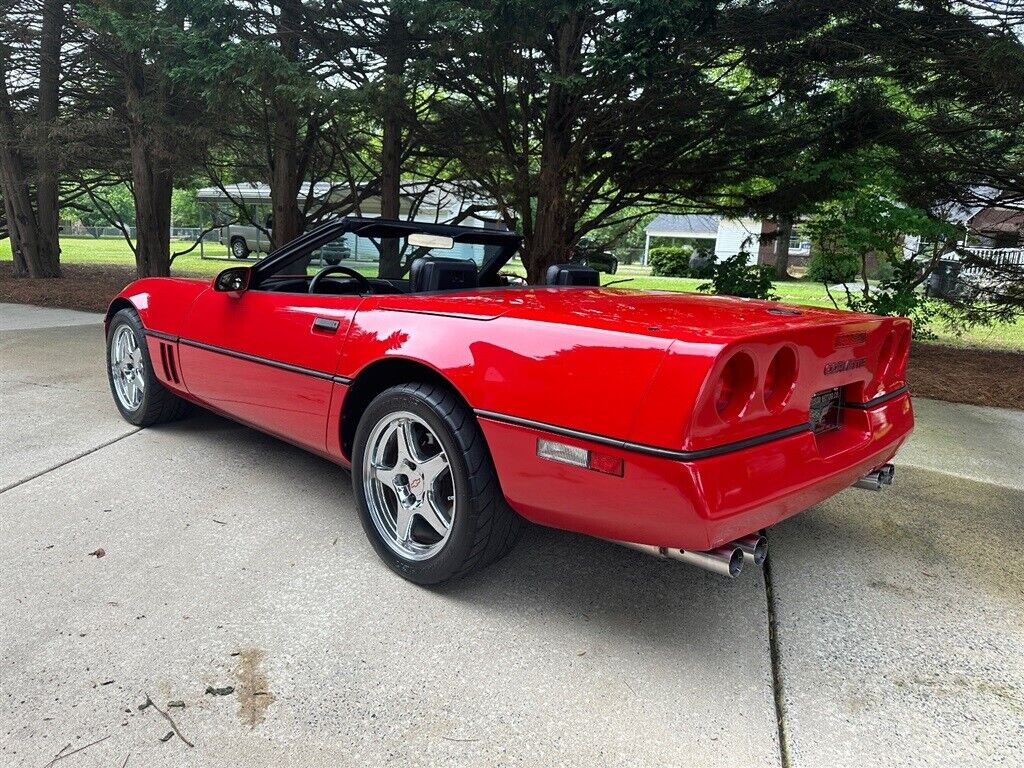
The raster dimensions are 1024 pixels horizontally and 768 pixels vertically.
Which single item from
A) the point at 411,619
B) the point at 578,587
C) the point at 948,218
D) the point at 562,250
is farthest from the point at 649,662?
the point at 948,218

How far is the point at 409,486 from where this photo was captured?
2.72 metres

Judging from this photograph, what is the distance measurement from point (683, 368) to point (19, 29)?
1346 cm

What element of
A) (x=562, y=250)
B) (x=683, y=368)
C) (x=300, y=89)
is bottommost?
(x=683, y=368)

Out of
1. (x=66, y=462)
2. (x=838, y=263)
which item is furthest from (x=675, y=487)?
(x=838, y=263)

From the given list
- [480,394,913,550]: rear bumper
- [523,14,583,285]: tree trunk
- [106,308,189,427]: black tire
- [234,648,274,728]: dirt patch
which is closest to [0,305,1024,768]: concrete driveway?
[234,648,274,728]: dirt patch

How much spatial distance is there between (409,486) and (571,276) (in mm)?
A: 1658

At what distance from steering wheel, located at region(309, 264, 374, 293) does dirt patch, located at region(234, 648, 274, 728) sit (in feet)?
5.87

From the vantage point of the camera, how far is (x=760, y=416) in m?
2.14

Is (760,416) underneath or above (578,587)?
above

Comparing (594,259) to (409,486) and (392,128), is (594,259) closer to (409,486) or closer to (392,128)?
(392,128)

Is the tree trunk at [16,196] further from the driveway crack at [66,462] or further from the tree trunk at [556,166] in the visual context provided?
the driveway crack at [66,462]

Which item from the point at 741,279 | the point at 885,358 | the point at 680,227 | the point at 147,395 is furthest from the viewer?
the point at 680,227

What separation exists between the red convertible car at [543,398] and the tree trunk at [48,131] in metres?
9.66

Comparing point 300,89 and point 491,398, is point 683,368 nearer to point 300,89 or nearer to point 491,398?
point 491,398
